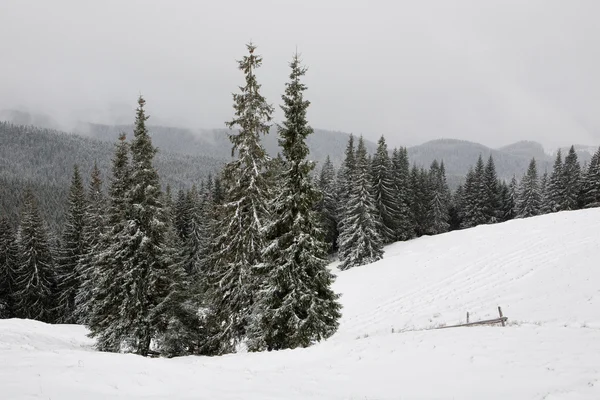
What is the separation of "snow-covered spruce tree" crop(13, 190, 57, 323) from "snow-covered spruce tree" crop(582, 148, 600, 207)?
77458 mm

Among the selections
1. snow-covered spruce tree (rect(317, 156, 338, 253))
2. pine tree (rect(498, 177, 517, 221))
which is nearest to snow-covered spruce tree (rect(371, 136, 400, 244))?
snow-covered spruce tree (rect(317, 156, 338, 253))

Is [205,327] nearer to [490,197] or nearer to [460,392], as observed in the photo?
[460,392]

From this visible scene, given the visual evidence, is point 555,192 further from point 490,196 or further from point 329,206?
point 329,206

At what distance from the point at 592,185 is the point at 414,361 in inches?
2511

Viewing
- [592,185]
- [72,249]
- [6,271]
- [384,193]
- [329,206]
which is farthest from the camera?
[329,206]

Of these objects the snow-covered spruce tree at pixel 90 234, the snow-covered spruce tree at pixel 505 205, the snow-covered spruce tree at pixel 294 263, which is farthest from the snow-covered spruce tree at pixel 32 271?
the snow-covered spruce tree at pixel 505 205

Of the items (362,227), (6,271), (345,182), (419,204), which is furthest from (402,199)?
(6,271)

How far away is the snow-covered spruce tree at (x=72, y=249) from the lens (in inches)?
1550

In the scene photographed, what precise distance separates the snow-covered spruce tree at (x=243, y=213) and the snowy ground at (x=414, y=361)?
11.5 ft

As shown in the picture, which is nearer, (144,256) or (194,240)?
(144,256)

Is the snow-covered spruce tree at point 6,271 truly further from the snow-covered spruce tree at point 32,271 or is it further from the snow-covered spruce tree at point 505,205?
the snow-covered spruce tree at point 505,205

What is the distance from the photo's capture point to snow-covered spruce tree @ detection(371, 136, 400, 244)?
4925 centimetres

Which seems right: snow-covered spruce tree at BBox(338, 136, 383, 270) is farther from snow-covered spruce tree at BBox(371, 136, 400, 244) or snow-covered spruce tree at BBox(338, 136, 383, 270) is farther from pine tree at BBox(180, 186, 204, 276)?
pine tree at BBox(180, 186, 204, 276)

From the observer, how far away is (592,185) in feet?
185
